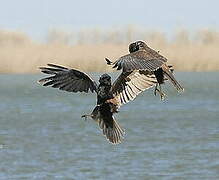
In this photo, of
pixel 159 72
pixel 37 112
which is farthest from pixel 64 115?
pixel 159 72

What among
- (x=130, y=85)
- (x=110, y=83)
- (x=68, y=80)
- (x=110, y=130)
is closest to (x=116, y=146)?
(x=130, y=85)

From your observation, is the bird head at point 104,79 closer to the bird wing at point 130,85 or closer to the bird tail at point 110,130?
the bird wing at point 130,85

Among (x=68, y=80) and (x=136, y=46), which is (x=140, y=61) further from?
(x=68, y=80)

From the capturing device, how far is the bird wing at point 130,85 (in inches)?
274

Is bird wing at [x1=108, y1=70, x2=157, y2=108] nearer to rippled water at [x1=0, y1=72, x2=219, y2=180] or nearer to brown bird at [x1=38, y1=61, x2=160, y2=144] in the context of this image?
brown bird at [x1=38, y1=61, x2=160, y2=144]

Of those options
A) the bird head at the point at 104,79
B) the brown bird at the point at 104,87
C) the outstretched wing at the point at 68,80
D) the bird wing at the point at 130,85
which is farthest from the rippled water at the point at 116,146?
the bird head at the point at 104,79

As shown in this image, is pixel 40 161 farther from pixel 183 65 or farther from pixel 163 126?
pixel 183 65

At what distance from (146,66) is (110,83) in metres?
0.34

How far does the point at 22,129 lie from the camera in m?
23.9

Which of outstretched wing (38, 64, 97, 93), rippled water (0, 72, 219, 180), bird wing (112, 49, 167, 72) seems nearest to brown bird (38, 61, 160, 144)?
outstretched wing (38, 64, 97, 93)

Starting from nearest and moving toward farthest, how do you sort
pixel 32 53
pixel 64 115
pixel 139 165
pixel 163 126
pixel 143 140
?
pixel 139 165
pixel 143 140
pixel 163 126
pixel 64 115
pixel 32 53

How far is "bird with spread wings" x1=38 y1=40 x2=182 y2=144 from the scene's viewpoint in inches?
261

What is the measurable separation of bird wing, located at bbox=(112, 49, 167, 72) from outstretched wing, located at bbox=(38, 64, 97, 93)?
0.34 metres

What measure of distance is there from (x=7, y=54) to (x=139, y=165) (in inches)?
967
